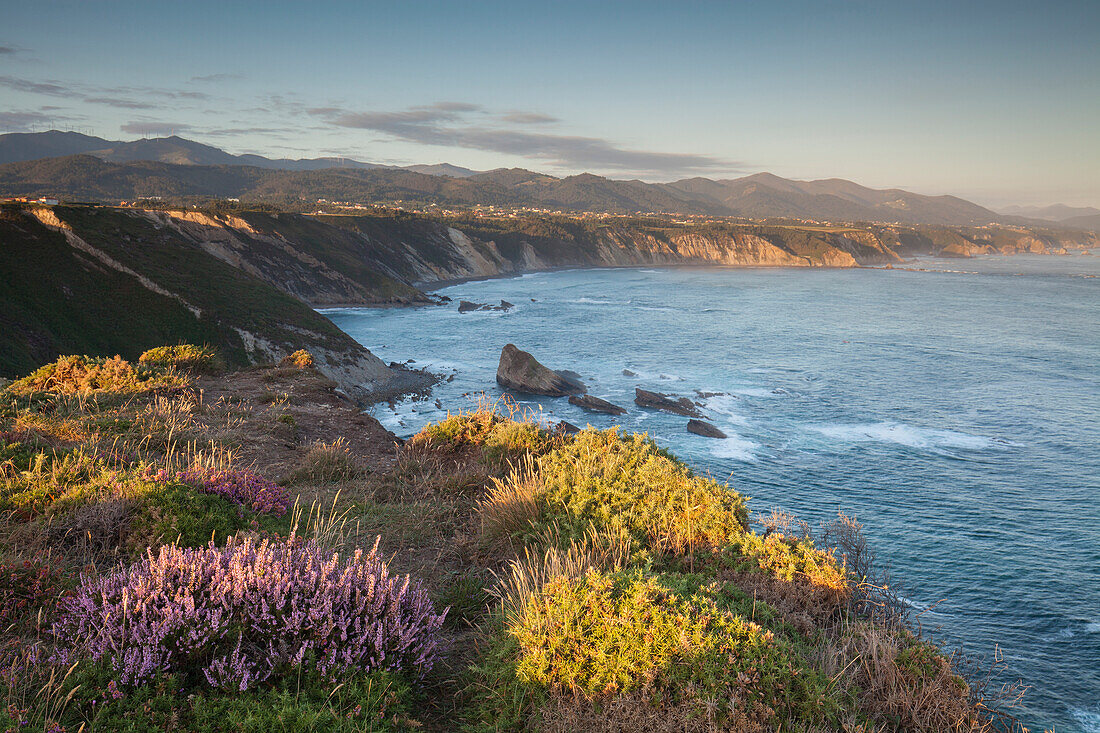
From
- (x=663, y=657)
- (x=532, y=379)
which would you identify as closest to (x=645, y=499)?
(x=663, y=657)

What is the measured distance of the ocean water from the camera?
1975 centimetres

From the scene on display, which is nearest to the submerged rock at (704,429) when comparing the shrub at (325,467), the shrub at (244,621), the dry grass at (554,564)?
the shrub at (325,467)

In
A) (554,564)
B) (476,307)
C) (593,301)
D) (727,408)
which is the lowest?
(727,408)

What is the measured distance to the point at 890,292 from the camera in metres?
113

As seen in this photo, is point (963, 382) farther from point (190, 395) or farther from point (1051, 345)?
point (190, 395)

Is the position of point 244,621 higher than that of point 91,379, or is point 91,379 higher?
point 244,621

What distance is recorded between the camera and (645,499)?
22.6 ft

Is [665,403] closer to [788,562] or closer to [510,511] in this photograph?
[510,511]

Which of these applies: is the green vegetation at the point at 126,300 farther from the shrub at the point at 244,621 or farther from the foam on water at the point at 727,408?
the shrub at the point at 244,621

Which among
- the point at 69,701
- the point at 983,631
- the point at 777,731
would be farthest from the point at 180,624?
the point at 983,631

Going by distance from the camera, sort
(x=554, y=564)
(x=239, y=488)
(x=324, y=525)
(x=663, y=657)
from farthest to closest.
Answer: (x=239, y=488) < (x=324, y=525) < (x=554, y=564) < (x=663, y=657)

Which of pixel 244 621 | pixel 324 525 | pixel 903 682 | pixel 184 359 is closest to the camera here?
pixel 244 621

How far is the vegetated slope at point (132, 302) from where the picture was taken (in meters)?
38.1

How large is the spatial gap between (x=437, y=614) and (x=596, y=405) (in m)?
35.8
